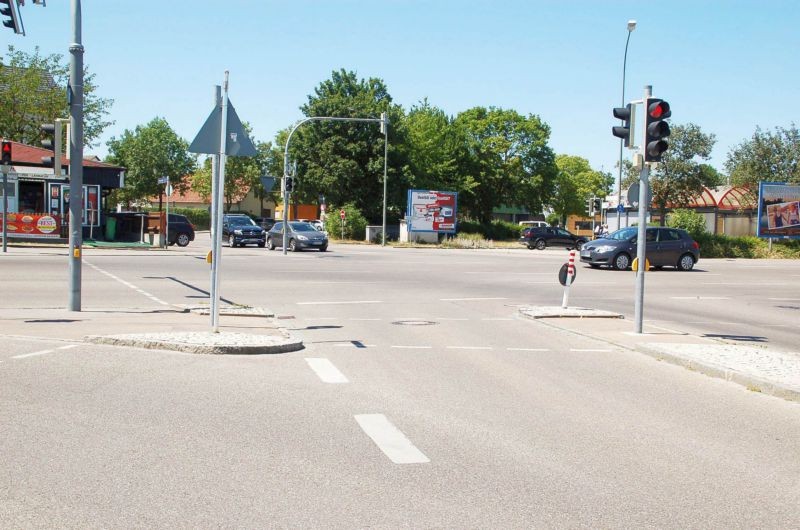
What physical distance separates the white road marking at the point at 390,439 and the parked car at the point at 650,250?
993 inches

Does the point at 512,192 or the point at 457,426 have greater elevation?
the point at 512,192

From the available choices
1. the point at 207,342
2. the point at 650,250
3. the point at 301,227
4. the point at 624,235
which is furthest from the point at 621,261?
the point at 207,342

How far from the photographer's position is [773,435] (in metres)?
6.42

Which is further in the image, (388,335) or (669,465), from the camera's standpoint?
(388,335)

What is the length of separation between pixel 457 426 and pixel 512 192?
236ft

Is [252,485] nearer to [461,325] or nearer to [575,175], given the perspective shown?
[461,325]

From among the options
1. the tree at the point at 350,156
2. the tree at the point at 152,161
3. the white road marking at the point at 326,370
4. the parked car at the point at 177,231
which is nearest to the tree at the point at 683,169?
the tree at the point at 350,156

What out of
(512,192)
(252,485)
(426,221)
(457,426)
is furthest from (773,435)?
(512,192)

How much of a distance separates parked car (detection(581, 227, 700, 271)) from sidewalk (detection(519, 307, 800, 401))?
16076 mm

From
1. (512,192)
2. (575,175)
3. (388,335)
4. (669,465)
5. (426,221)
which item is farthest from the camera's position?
(575,175)

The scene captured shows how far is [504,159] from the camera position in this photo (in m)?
77.7

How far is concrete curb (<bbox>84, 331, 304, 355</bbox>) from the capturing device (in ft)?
32.1

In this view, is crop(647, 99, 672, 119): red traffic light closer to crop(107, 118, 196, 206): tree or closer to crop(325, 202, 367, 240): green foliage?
crop(325, 202, 367, 240): green foliage

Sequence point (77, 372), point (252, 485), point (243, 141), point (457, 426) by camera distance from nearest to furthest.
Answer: point (252, 485) < point (457, 426) < point (77, 372) < point (243, 141)
